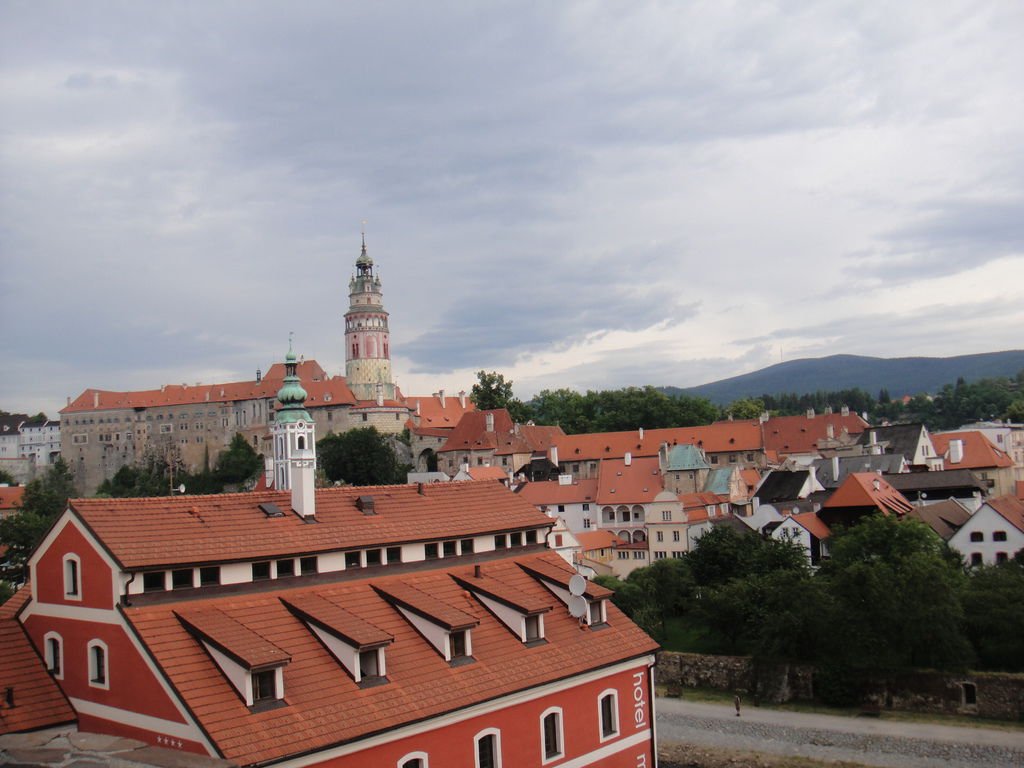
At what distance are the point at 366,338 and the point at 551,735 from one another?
111 meters

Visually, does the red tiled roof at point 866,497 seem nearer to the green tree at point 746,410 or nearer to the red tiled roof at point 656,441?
the red tiled roof at point 656,441

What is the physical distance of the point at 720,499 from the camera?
68.5 m

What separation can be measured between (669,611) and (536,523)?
24.4 m

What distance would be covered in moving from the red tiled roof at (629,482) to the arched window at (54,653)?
170 feet

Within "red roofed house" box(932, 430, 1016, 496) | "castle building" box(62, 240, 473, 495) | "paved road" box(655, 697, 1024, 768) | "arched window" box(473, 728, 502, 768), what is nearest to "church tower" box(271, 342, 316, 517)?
"arched window" box(473, 728, 502, 768)

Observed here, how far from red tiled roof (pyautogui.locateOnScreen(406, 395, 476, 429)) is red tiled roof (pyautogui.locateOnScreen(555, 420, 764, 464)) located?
100ft

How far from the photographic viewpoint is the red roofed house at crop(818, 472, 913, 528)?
52.9 m

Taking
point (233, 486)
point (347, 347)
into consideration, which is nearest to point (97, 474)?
point (233, 486)

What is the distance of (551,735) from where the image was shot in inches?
874

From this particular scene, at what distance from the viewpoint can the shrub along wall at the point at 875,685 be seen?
34594 mm

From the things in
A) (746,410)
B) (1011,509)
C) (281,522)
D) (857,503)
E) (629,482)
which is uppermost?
(746,410)

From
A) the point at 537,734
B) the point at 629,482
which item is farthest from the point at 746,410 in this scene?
the point at 537,734

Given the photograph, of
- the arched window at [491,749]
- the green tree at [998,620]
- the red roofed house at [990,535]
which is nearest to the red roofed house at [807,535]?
the red roofed house at [990,535]

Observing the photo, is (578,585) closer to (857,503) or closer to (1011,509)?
(1011,509)
